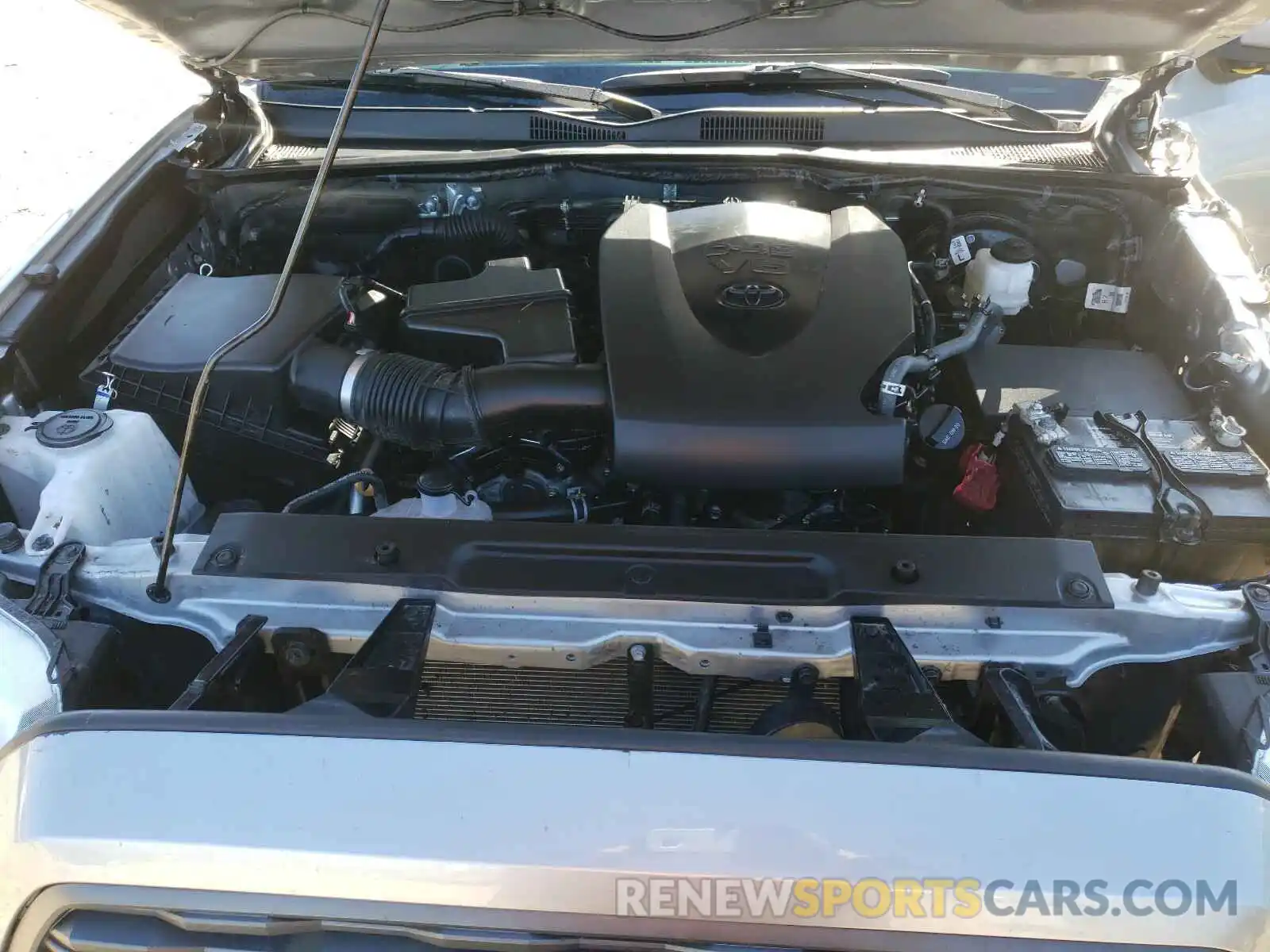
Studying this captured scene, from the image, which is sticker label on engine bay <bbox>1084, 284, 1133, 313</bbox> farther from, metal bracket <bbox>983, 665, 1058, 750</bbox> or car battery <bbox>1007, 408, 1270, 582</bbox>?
metal bracket <bbox>983, 665, 1058, 750</bbox>

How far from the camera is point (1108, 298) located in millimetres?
1979

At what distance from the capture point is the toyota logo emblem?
152 cm

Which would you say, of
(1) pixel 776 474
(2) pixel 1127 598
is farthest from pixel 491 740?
(2) pixel 1127 598

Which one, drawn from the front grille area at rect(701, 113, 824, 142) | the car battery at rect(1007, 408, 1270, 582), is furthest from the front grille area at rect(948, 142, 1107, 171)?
the car battery at rect(1007, 408, 1270, 582)

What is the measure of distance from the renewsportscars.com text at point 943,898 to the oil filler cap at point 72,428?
1.20 metres

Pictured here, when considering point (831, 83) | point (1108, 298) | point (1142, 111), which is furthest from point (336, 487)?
point (1142, 111)

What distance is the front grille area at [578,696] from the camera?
4.39 feet

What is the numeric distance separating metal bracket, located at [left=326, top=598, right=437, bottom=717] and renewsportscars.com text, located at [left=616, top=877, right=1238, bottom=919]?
0.42m

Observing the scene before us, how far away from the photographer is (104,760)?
0.92 meters

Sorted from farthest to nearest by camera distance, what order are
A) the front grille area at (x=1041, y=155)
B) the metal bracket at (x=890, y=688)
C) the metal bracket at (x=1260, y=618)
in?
the front grille area at (x=1041, y=155) < the metal bracket at (x=1260, y=618) < the metal bracket at (x=890, y=688)

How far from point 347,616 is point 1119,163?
1.85 m

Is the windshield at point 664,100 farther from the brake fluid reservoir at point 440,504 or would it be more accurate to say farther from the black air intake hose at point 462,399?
the brake fluid reservoir at point 440,504

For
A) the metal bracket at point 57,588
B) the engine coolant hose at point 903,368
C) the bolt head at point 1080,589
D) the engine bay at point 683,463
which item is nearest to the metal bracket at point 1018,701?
the engine bay at point 683,463

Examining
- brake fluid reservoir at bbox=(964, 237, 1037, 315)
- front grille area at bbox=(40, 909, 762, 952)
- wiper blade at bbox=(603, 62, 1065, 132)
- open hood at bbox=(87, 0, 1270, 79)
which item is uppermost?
open hood at bbox=(87, 0, 1270, 79)
